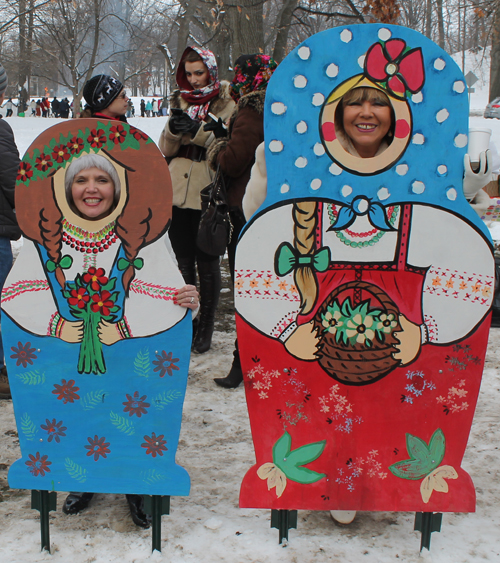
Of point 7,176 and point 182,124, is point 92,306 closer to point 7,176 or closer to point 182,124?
point 7,176

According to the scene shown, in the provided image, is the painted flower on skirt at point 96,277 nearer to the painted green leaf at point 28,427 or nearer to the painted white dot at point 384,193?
the painted green leaf at point 28,427

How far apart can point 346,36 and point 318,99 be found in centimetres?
22

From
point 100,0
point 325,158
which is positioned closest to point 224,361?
point 325,158

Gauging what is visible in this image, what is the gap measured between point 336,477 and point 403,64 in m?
1.46

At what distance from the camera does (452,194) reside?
6.21 feet

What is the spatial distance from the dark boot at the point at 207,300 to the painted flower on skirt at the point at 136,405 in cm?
180

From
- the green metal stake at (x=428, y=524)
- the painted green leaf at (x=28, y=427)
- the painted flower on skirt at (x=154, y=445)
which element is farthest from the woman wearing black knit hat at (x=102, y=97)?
the green metal stake at (x=428, y=524)

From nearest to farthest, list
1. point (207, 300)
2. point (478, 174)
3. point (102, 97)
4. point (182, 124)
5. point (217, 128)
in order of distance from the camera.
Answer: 1. point (478, 174)
2. point (102, 97)
3. point (217, 128)
4. point (182, 124)
5. point (207, 300)

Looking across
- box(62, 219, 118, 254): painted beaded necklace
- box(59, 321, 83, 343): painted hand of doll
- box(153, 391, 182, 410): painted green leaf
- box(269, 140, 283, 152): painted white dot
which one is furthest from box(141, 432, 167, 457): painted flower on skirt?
box(269, 140, 283, 152): painted white dot

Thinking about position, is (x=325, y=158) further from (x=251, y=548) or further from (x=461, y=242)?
(x=251, y=548)

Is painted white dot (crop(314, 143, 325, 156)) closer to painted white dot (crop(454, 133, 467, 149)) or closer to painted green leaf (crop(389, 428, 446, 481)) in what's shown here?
painted white dot (crop(454, 133, 467, 149))

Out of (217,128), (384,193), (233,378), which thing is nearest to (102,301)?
(384,193)

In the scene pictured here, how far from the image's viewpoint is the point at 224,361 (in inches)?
148

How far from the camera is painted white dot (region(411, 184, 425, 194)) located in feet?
6.24
